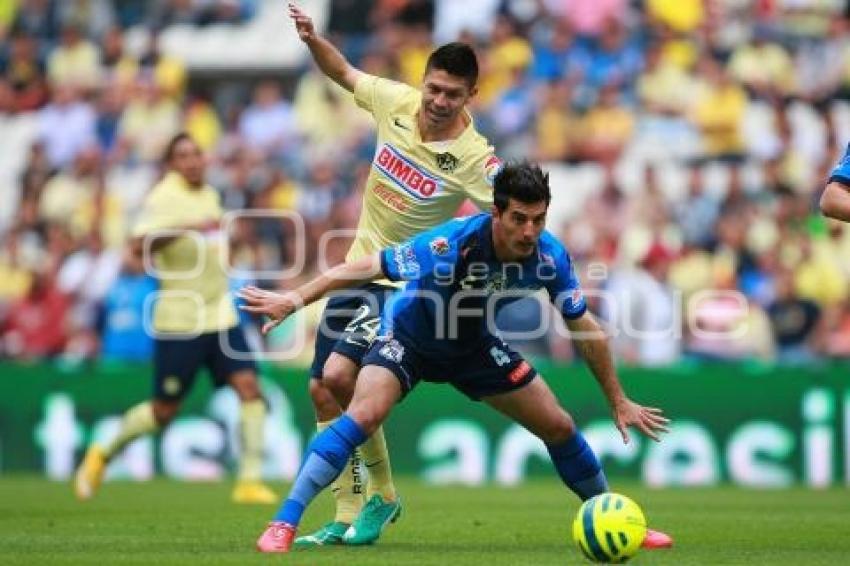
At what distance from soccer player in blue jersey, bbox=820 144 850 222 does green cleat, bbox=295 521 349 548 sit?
3.35m

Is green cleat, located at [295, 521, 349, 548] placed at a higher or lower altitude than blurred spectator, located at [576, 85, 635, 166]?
lower

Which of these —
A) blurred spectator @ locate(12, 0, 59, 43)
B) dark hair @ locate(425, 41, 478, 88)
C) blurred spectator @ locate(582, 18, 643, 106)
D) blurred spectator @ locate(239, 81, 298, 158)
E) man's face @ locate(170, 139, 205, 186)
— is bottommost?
man's face @ locate(170, 139, 205, 186)

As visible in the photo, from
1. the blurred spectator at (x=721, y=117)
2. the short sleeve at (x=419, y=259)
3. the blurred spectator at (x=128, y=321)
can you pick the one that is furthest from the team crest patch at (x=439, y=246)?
the blurred spectator at (x=721, y=117)

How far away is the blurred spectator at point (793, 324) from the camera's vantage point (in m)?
19.7

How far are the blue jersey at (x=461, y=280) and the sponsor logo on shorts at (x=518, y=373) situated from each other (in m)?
0.26

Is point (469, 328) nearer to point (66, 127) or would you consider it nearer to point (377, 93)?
point (377, 93)

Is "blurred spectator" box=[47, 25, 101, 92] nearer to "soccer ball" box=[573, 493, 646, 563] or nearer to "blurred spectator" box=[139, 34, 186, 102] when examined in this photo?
"blurred spectator" box=[139, 34, 186, 102]

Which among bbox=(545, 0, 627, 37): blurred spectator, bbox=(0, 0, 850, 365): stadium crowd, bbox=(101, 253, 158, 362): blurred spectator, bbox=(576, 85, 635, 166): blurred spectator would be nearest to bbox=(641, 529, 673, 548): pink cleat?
bbox=(0, 0, 850, 365): stadium crowd

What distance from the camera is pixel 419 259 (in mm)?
9852

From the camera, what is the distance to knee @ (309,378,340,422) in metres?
11.4

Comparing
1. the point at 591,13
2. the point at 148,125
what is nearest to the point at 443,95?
the point at 591,13

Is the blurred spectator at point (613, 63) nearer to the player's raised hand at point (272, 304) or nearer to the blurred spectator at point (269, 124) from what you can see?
the blurred spectator at point (269, 124)

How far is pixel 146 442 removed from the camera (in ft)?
66.5

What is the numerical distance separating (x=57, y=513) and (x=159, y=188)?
3.50 meters
